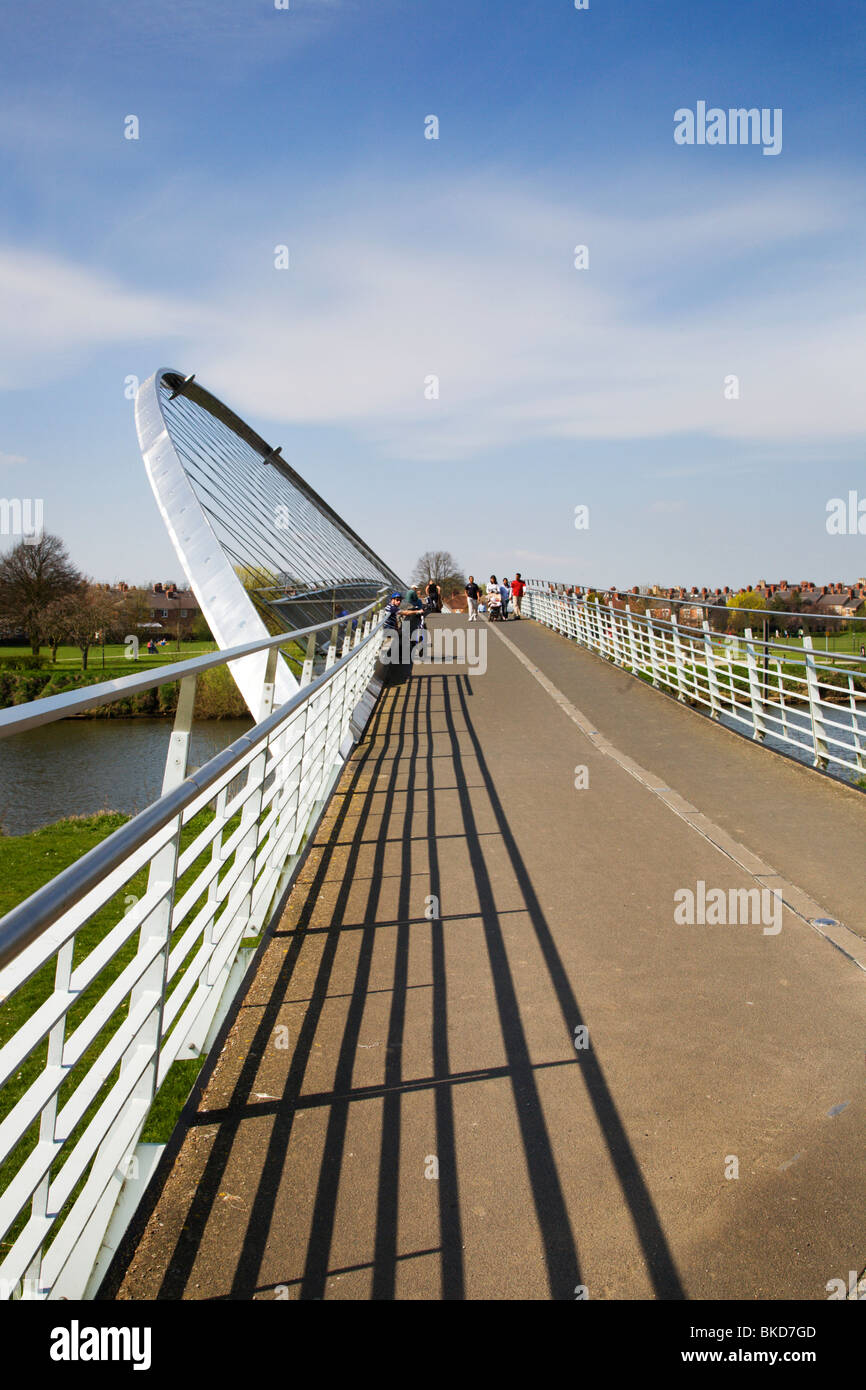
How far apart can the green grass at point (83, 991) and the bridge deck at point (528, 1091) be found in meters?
0.35

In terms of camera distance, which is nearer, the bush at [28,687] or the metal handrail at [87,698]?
the metal handrail at [87,698]

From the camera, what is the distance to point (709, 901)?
562 centimetres

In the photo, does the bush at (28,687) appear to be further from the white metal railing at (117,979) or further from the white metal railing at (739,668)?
the white metal railing at (117,979)

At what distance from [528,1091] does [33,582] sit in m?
52.5

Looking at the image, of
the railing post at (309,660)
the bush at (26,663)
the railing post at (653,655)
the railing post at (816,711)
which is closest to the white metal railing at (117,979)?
the railing post at (309,660)

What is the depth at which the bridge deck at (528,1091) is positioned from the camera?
2.60m

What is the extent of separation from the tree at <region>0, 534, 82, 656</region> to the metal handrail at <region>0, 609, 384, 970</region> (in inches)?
1506

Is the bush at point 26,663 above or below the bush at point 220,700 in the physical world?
above

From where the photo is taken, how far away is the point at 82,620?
117ft

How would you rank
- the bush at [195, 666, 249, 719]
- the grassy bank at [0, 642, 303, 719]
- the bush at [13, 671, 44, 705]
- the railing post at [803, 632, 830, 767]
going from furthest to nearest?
1. the bush at [13, 671, 44, 705]
2. the bush at [195, 666, 249, 719]
3. the grassy bank at [0, 642, 303, 719]
4. the railing post at [803, 632, 830, 767]

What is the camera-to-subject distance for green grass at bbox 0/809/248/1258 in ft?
12.5

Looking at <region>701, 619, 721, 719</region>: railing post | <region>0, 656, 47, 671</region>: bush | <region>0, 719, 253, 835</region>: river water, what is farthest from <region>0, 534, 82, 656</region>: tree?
<region>701, 619, 721, 719</region>: railing post

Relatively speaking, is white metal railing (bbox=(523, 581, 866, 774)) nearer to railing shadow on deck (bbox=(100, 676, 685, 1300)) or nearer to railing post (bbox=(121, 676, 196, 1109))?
railing shadow on deck (bbox=(100, 676, 685, 1300))

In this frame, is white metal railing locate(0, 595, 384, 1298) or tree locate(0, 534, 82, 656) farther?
tree locate(0, 534, 82, 656)
